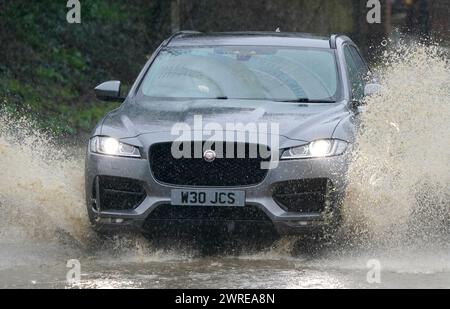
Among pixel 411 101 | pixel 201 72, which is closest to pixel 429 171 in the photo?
pixel 411 101

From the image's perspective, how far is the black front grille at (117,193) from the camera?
950 centimetres

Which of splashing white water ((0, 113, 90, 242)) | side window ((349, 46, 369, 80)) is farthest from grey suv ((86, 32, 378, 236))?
side window ((349, 46, 369, 80))

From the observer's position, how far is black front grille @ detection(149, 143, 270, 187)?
938 centimetres

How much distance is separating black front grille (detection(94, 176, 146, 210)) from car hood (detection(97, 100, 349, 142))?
14.2 inches

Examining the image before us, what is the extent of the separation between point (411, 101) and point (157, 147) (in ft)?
8.85

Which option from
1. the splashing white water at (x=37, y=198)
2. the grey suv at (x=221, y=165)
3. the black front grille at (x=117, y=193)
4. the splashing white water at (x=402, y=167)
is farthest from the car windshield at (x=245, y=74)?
the black front grille at (x=117, y=193)

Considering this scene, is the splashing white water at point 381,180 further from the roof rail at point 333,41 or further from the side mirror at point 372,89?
the roof rail at point 333,41

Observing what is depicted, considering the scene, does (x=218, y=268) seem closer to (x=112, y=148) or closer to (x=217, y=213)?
(x=217, y=213)

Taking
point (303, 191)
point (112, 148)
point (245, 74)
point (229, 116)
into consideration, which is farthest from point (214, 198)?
point (245, 74)

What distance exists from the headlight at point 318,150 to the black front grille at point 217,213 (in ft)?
1.51

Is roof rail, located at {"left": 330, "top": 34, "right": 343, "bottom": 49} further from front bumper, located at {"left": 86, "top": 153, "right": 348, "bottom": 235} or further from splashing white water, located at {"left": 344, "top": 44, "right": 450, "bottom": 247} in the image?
front bumper, located at {"left": 86, "top": 153, "right": 348, "bottom": 235}

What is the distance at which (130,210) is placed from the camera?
9.52 metres
